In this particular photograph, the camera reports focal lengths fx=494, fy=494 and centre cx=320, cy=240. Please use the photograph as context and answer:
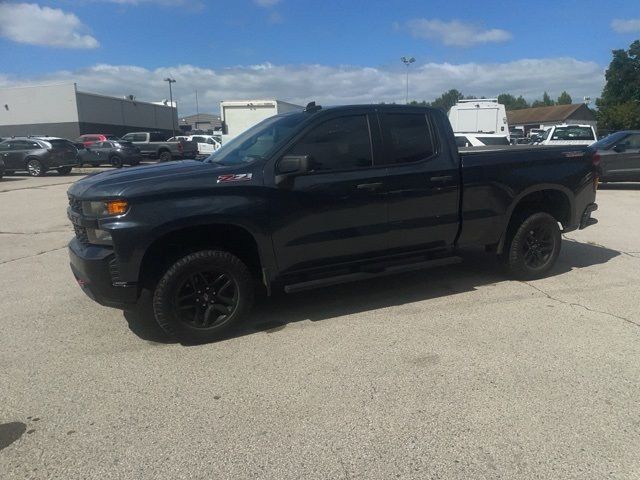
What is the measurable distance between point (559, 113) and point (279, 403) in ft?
326

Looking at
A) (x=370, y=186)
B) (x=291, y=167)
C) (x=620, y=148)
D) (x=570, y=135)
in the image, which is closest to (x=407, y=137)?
(x=370, y=186)

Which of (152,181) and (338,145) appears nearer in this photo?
(152,181)

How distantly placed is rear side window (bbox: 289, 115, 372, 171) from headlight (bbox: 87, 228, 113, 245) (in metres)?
1.66

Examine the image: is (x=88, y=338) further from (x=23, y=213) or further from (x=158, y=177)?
(x=23, y=213)

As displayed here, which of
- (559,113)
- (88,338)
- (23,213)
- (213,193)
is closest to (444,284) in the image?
(213,193)

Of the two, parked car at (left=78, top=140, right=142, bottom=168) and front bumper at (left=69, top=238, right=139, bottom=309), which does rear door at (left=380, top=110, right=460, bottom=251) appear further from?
parked car at (left=78, top=140, right=142, bottom=168)

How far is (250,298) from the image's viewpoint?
433 cm

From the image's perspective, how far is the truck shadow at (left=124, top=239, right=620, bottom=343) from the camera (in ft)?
15.1

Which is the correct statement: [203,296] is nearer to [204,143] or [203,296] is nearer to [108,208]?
[108,208]

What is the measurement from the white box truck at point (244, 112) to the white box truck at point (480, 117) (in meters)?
7.06

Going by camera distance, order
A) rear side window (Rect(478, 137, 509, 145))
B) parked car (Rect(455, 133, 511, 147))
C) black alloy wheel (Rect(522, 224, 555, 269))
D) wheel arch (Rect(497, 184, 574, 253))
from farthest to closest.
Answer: rear side window (Rect(478, 137, 509, 145))
parked car (Rect(455, 133, 511, 147))
black alloy wheel (Rect(522, 224, 555, 269))
wheel arch (Rect(497, 184, 574, 253))

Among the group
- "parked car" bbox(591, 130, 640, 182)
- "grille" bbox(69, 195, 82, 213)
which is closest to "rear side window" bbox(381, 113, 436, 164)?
"grille" bbox(69, 195, 82, 213)

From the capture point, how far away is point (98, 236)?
12.8ft

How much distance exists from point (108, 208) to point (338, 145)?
205 cm
